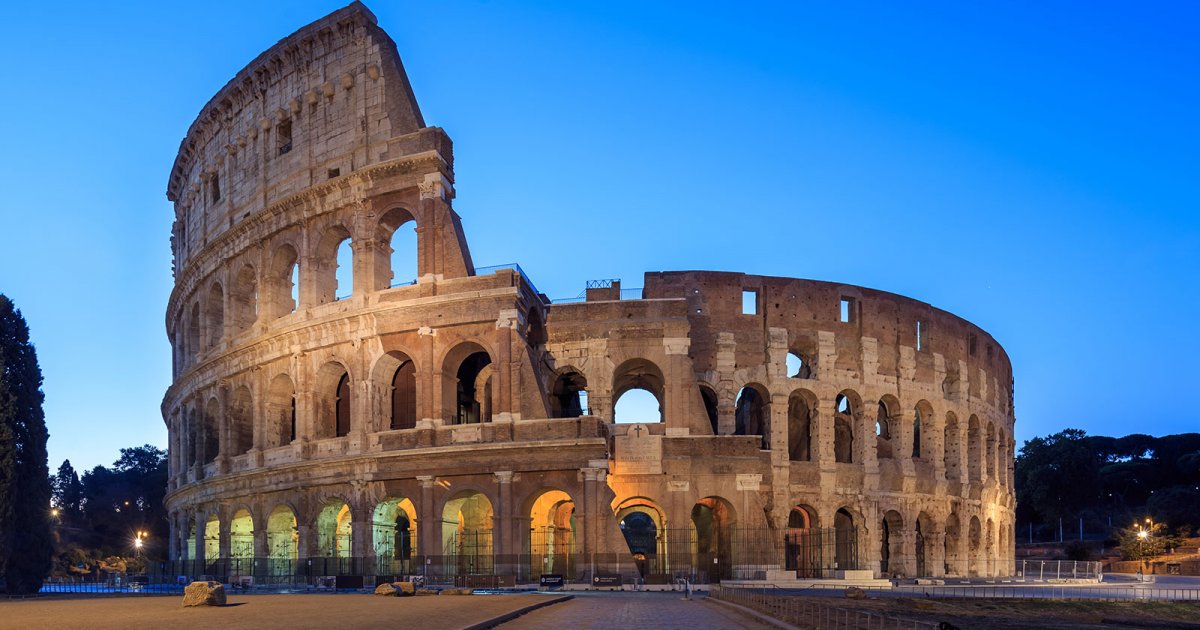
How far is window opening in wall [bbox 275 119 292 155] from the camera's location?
40.2 m

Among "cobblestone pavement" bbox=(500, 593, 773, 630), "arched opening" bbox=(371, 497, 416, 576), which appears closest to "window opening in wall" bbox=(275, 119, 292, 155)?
"arched opening" bbox=(371, 497, 416, 576)

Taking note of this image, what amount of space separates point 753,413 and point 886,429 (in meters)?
5.75

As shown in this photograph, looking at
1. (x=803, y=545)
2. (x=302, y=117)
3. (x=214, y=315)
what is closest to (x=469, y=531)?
(x=803, y=545)

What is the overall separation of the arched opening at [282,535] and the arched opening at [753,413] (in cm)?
1565

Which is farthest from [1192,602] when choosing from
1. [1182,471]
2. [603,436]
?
[1182,471]

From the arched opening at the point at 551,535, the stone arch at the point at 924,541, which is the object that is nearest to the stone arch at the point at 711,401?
the arched opening at the point at 551,535

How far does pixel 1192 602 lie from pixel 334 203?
2883cm

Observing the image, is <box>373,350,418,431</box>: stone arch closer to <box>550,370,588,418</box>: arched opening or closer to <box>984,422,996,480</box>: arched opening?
<box>550,370,588,418</box>: arched opening

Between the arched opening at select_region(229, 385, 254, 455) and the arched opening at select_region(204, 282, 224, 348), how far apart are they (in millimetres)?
3265

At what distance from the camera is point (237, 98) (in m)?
42.3

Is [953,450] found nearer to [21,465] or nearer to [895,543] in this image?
[895,543]

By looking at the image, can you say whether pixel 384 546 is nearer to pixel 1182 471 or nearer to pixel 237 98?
pixel 237 98

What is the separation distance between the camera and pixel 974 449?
46.8 m

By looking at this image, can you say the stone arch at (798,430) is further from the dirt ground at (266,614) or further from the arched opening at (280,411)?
the dirt ground at (266,614)
